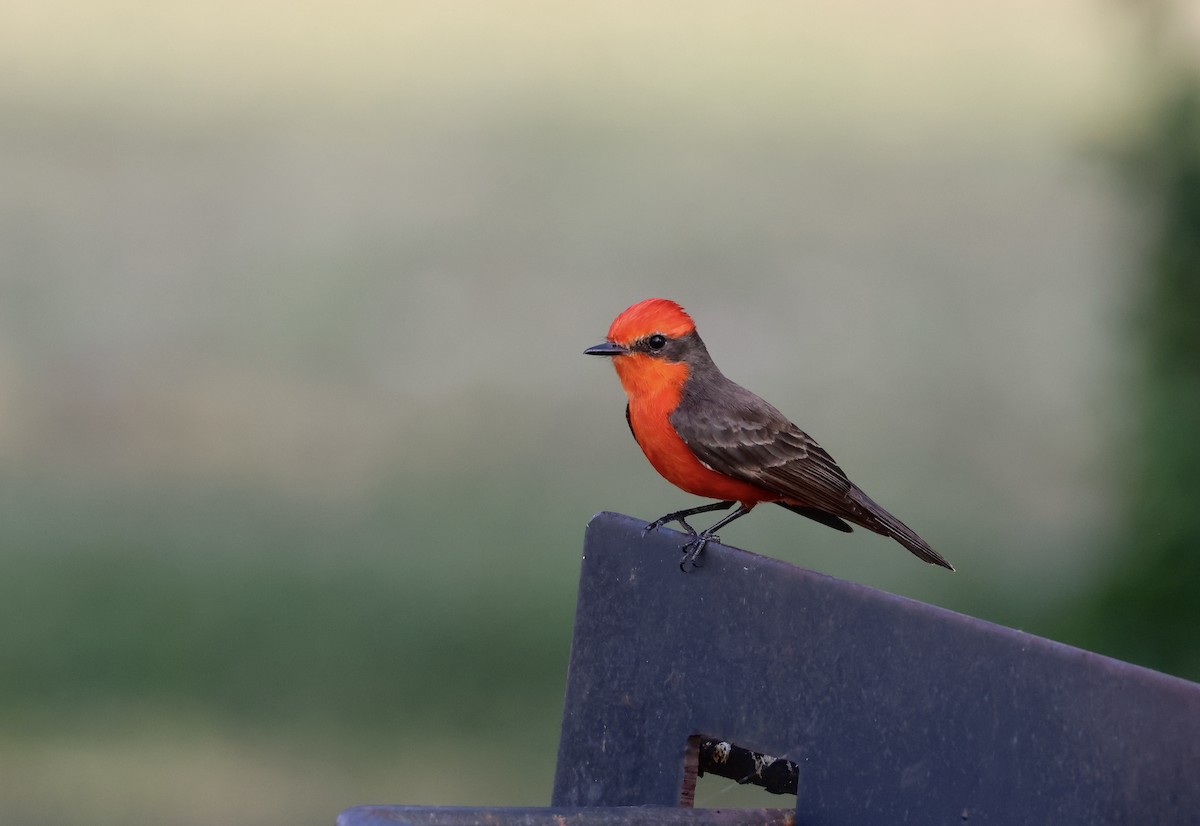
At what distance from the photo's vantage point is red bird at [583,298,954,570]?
5410mm

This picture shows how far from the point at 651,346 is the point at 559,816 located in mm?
3160

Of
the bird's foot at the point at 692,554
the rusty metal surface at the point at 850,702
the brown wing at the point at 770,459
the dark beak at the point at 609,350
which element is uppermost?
the dark beak at the point at 609,350

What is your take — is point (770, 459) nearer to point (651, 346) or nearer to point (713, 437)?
point (713, 437)

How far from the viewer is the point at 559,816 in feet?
8.83

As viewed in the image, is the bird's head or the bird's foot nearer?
the bird's foot

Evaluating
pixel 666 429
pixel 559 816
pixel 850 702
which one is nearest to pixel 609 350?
pixel 666 429

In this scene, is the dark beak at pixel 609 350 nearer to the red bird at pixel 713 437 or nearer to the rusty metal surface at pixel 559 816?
the red bird at pixel 713 437

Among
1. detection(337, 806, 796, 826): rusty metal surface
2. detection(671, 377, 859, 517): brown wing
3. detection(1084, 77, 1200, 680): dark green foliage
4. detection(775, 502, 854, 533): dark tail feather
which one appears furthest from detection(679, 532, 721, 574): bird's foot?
detection(1084, 77, 1200, 680): dark green foliage

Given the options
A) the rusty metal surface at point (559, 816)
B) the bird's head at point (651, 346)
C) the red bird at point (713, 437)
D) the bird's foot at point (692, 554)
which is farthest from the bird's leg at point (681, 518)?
the rusty metal surface at point (559, 816)

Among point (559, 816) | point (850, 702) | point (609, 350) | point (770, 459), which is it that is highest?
point (609, 350)

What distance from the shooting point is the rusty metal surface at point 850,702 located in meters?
2.68

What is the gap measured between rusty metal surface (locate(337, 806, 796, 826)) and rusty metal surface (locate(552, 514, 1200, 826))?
10 centimetres

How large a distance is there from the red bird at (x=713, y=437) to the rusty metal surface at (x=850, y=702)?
169 cm

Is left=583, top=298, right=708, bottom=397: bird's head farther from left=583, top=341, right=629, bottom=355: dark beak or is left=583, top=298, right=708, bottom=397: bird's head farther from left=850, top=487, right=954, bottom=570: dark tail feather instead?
left=850, top=487, right=954, bottom=570: dark tail feather
